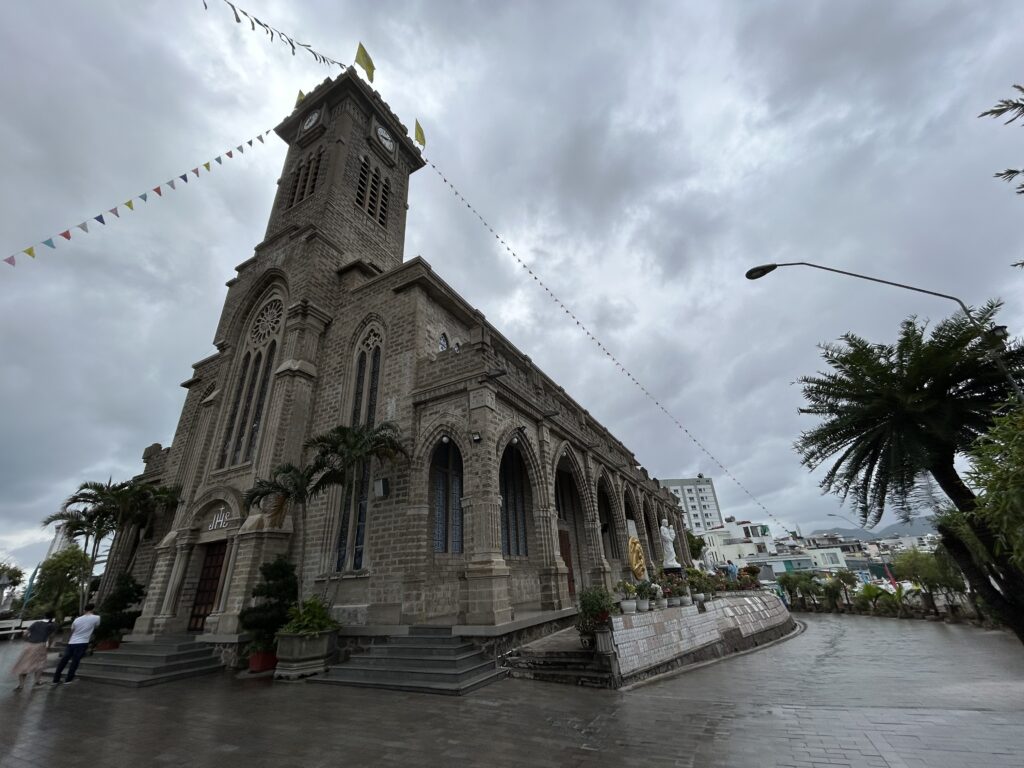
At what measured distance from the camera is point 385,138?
77.6 feet

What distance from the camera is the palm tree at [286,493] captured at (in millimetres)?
11008

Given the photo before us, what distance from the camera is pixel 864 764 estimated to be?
12.4ft

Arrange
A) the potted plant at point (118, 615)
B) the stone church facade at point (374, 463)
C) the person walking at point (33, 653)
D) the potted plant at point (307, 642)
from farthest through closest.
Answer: the potted plant at point (118, 615), the stone church facade at point (374, 463), the potted plant at point (307, 642), the person walking at point (33, 653)

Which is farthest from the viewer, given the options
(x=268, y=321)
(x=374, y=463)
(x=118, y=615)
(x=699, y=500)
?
(x=699, y=500)

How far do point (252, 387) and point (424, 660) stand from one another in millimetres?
12500

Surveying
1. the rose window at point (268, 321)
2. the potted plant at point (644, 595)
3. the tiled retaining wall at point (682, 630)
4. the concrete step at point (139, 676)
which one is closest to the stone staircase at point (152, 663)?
the concrete step at point (139, 676)

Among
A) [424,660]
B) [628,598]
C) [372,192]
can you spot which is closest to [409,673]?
[424,660]

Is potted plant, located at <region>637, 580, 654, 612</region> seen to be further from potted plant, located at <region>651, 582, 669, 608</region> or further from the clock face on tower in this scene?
the clock face on tower

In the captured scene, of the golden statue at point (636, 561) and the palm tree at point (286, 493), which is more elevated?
the palm tree at point (286, 493)

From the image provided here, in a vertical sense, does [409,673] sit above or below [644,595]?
below

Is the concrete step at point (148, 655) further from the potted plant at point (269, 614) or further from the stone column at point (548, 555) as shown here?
the stone column at point (548, 555)

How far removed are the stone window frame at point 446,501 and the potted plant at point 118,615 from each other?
10.3 metres

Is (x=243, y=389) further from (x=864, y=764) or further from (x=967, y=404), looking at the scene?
(x=967, y=404)

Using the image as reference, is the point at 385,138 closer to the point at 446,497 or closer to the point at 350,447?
the point at 350,447
